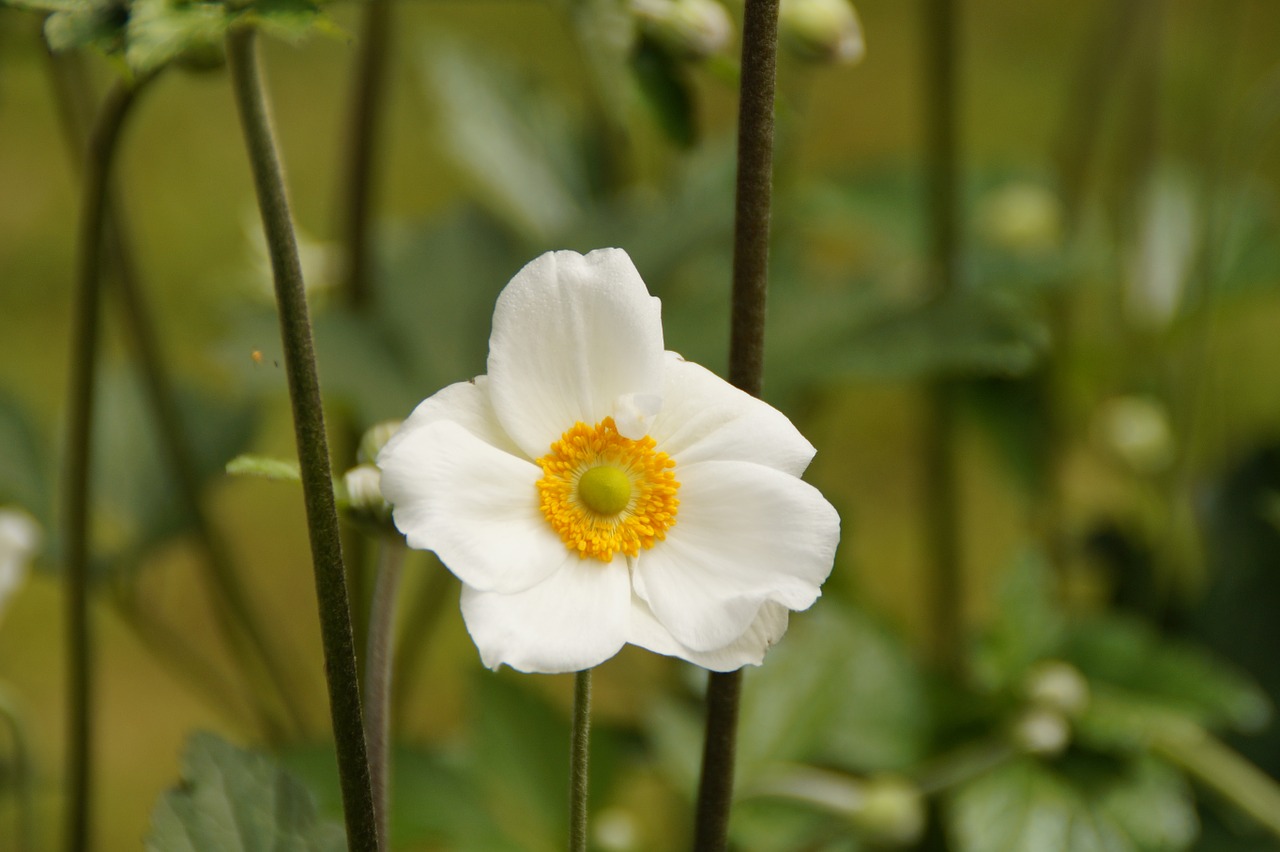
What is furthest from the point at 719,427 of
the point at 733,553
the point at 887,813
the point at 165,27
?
the point at 887,813

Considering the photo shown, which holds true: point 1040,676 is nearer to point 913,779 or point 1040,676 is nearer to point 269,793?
point 913,779

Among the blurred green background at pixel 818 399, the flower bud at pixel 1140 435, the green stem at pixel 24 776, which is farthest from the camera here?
the flower bud at pixel 1140 435

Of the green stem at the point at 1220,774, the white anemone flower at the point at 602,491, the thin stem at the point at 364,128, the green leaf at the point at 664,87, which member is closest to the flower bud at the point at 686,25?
the green leaf at the point at 664,87

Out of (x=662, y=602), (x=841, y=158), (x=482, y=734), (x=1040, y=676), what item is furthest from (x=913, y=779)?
(x=841, y=158)

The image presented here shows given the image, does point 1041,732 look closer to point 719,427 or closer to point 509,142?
point 719,427

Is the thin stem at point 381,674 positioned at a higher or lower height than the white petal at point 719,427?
lower

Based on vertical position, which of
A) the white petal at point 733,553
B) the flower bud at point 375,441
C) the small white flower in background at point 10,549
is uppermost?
the small white flower in background at point 10,549

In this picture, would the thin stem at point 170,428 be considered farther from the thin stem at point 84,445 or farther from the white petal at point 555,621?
the white petal at point 555,621

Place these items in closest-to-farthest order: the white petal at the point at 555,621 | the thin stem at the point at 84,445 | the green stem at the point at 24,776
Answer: the white petal at the point at 555,621, the thin stem at the point at 84,445, the green stem at the point at 24,776
